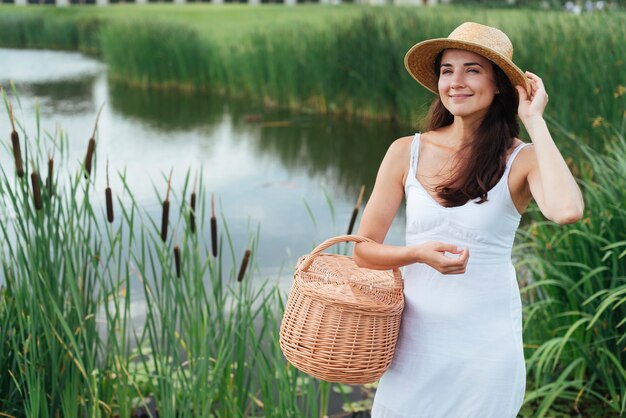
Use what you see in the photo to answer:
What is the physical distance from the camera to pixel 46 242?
220 centimetres

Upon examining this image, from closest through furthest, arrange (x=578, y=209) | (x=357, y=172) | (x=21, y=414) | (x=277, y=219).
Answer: (x=578, y=209), (x=21, y=414), (x=277, y=219), (x=357, y=172)

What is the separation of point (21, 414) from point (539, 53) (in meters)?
4.76

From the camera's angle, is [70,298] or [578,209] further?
[70,298]

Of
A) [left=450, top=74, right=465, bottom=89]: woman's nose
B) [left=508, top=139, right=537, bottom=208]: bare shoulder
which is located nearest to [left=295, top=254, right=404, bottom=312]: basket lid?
Answer: [left=508, top=139, right=537, bottom=208]: bare shoulder

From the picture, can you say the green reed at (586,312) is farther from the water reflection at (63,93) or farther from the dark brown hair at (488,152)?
the water reflection at (63,93)

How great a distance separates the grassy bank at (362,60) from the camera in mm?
5418

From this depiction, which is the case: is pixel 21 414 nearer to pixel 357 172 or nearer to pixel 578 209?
pixel 578 209

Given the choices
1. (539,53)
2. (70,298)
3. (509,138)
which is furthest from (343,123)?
(509,138)

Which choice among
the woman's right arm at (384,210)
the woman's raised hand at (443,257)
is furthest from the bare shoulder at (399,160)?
the woman's raised hand at (443,257)

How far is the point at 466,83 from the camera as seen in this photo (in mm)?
1585

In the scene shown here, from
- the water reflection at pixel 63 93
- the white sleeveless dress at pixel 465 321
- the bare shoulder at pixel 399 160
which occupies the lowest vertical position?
the water reflection at pixel 63 93

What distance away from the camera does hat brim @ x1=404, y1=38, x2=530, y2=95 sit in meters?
1.54

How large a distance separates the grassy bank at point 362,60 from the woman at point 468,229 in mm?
1070

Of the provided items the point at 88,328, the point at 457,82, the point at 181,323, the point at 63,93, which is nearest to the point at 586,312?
the point at 181,323
